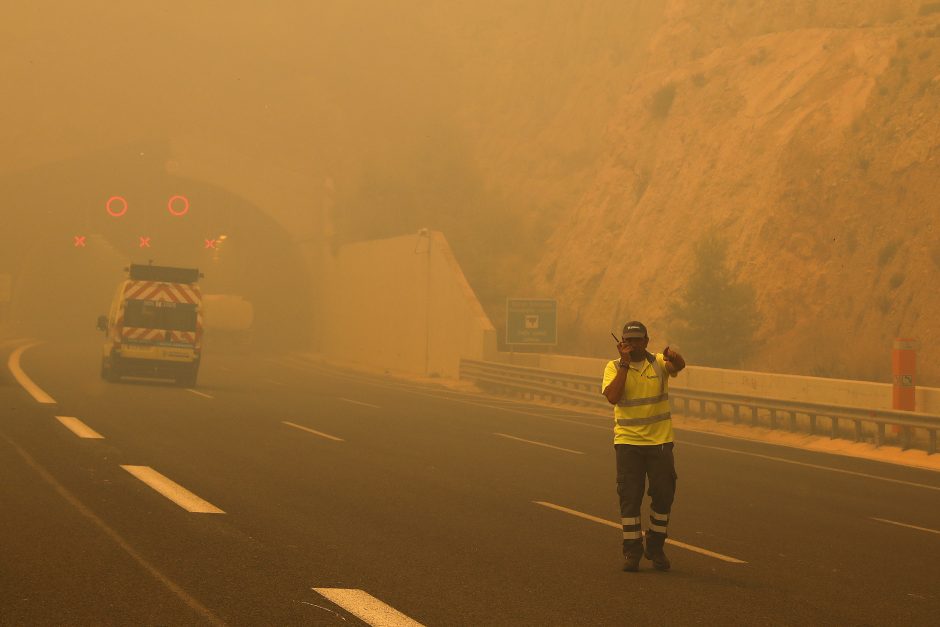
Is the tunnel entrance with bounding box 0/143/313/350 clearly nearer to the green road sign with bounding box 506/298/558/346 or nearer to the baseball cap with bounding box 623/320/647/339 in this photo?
the green road sign with bounding box 506/298/558/346

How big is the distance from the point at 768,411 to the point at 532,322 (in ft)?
40.9

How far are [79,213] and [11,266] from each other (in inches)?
196

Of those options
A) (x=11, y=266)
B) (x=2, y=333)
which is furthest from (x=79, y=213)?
(x=2, y=333)

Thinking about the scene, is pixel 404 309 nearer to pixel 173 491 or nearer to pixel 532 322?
pixel 532 322

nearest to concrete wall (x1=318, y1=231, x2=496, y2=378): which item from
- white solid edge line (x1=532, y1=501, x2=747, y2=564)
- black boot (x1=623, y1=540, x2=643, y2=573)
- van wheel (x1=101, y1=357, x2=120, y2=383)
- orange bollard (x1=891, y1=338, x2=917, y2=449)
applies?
van wheel (x1=101, y1=357, x2=120, y2=383)

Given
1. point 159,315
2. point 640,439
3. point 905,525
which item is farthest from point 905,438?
point 159,315

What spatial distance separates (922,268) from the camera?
31.2m

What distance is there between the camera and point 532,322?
38344 millimetres

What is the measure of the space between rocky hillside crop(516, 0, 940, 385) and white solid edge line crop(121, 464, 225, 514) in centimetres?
2098

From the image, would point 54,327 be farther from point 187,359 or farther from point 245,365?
point 187,359

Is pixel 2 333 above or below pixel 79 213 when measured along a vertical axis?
below

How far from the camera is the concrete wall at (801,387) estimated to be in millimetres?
23531

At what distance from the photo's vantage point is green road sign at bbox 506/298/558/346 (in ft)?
125

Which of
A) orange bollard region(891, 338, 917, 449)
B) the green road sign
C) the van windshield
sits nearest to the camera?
orange bollard region(891, 338, 917, 449)
